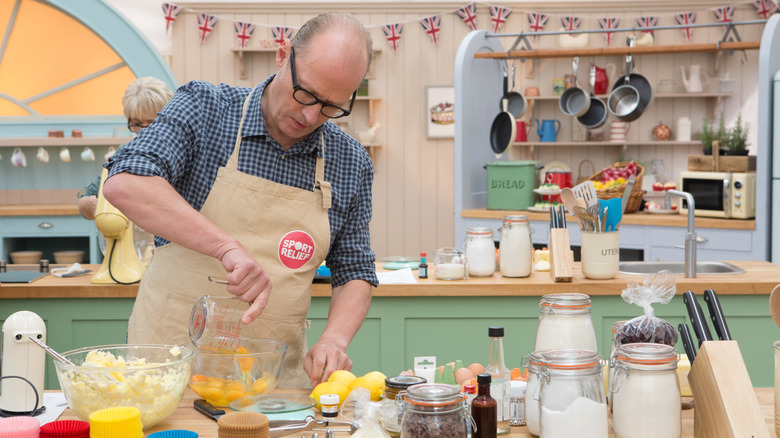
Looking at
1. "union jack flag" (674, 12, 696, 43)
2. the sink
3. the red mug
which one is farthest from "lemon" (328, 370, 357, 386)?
"union jack flag" (674, 12, 696, 43)

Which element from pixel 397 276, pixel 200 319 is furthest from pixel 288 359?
pixel 397 276

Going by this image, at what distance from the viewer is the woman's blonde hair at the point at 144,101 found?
9.95 feet

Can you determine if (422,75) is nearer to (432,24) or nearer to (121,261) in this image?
(432,24)

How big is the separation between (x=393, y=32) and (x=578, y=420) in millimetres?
6510

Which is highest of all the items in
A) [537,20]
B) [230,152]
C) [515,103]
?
[537,20]

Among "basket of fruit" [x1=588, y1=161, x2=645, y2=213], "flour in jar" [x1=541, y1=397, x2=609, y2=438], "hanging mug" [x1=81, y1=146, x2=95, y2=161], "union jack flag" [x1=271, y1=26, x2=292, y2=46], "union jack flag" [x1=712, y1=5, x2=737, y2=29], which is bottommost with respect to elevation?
"flour in jar" [x1=541, y1=397, x2=609, y2=438]

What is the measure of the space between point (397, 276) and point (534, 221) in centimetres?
209

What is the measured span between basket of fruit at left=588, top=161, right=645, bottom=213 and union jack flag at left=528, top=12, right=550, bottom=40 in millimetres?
2221

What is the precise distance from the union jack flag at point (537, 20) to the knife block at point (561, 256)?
4.61 meters

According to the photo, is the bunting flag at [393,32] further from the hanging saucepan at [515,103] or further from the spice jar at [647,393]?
the spice jar at [647,393]

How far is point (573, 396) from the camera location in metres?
1.20

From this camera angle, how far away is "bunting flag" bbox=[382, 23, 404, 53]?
735 centimetres

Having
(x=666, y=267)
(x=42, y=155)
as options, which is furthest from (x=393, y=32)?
(x=666, y=267)

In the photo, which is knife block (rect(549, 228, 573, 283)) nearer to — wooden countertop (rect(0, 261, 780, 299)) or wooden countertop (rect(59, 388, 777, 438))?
wooden countertop (rect(0, 261, 780, 299))
